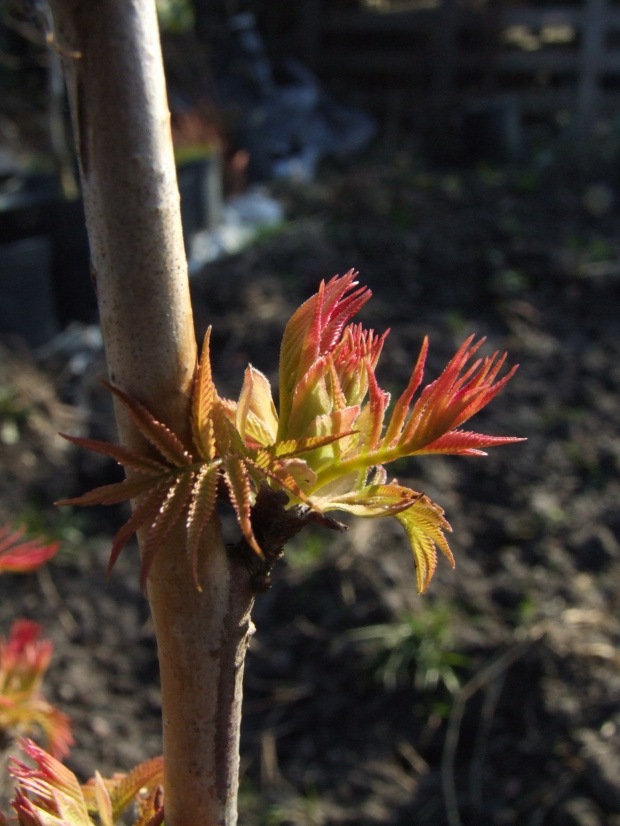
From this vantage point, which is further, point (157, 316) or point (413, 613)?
point (413, 613)

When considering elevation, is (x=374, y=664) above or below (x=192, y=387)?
below

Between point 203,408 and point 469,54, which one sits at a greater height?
point 469,54

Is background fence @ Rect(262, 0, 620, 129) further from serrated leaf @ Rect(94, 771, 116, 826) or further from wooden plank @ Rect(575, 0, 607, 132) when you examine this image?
serrated leaf @ Rect(94, 771, 116, 826)

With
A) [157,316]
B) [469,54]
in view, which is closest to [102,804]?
[157,316]

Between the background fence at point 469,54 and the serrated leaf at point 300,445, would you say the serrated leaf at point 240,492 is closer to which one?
the serrated leaf at point 300,445

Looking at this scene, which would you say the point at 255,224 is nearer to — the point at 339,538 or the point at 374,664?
the point at 339,538

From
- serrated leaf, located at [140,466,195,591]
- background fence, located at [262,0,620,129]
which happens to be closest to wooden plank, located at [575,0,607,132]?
background fence, located at [262,0,620,129]

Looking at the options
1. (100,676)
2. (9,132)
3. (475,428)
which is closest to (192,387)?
(100,676)

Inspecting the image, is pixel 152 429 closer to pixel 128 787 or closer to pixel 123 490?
pixel 123 490
